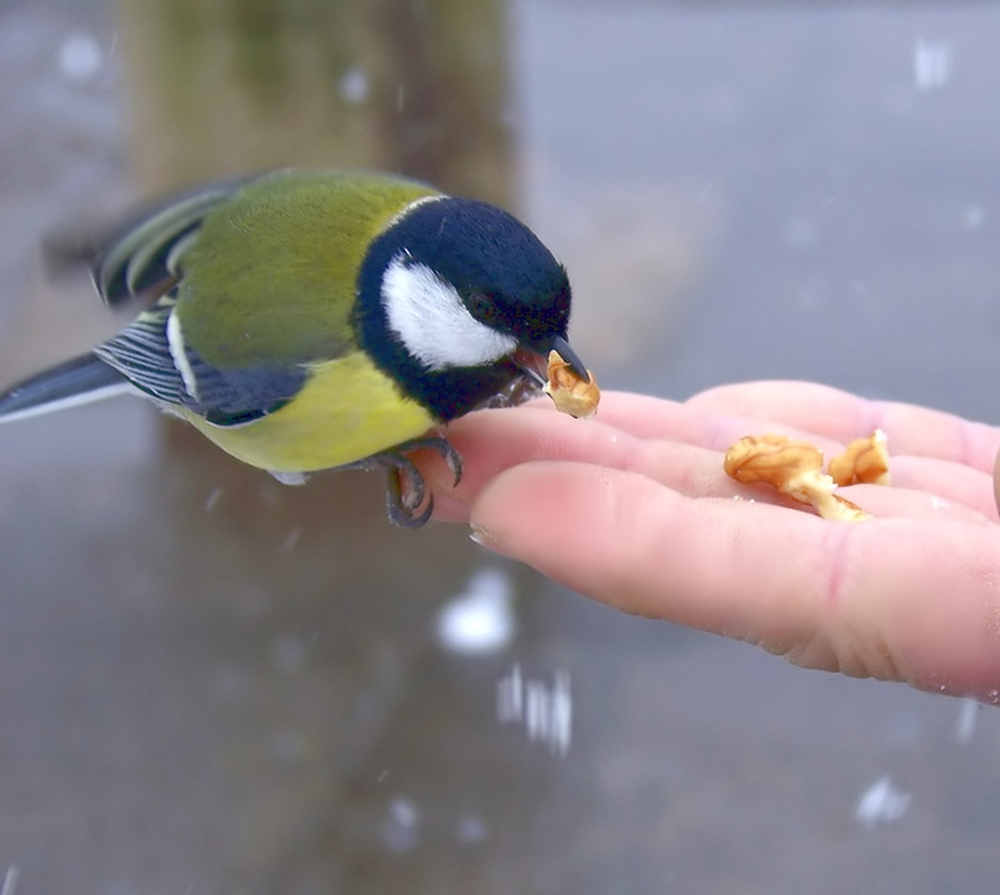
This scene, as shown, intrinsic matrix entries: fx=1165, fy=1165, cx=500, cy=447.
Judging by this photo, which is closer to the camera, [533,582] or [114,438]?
[533,582]

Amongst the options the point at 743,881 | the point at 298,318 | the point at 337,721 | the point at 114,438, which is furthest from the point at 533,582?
the point at 298,318

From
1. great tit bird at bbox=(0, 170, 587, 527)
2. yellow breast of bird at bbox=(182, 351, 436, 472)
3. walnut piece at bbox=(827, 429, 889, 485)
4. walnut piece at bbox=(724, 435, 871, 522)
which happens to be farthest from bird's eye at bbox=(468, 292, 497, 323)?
walnut piece at bbox=(827, 429, 889, 485)

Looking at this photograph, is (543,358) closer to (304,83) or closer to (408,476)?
(408,476)

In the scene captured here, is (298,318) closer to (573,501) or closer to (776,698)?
(573,501)

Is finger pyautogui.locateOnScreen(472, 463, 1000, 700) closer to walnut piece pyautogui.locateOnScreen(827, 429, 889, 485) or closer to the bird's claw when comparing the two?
the bird's claw

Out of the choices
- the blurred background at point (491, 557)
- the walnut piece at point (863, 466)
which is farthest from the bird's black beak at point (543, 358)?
the blurred background at point (491, 557)

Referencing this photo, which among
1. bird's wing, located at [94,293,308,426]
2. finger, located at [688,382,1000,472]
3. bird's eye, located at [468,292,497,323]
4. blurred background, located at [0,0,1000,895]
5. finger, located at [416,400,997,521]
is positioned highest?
bird's eye, located at [468,292,497,323]
